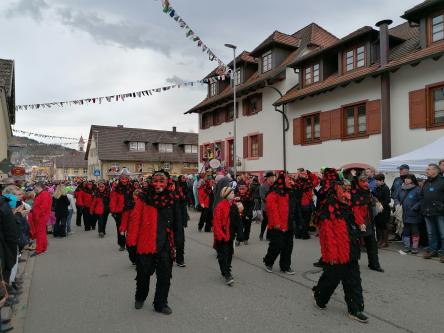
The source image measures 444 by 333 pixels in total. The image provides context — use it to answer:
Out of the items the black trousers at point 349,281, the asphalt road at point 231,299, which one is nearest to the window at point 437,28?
the asphalt road at point 231,299

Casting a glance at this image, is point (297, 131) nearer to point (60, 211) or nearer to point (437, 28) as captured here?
point (437, 28)

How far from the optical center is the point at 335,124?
17.0 metres

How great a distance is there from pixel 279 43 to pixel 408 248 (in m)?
16.4

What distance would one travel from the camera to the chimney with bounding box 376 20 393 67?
1471 centimetres

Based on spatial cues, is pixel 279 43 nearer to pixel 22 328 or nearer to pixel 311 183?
pixel 311 183

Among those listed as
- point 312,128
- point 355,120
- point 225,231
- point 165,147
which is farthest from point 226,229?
point 165,147

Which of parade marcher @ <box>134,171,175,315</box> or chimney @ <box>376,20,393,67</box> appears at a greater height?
chimney @ <box>376,20,393,67</box>

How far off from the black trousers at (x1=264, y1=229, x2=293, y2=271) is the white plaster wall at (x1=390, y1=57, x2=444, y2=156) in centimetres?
882

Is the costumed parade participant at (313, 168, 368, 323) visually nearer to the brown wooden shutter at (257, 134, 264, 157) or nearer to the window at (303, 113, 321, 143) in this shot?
the window at (303, 113, 321, 143)

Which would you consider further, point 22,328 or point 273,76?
point 273,76

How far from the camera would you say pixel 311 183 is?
8.10m

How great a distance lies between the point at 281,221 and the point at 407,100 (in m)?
9.86

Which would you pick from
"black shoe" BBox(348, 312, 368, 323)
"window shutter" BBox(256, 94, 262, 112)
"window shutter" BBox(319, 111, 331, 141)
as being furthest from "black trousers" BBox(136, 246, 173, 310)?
"window shutter" BBox(256, 94, 262, 112)

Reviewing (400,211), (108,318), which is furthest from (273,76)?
(108,318)
